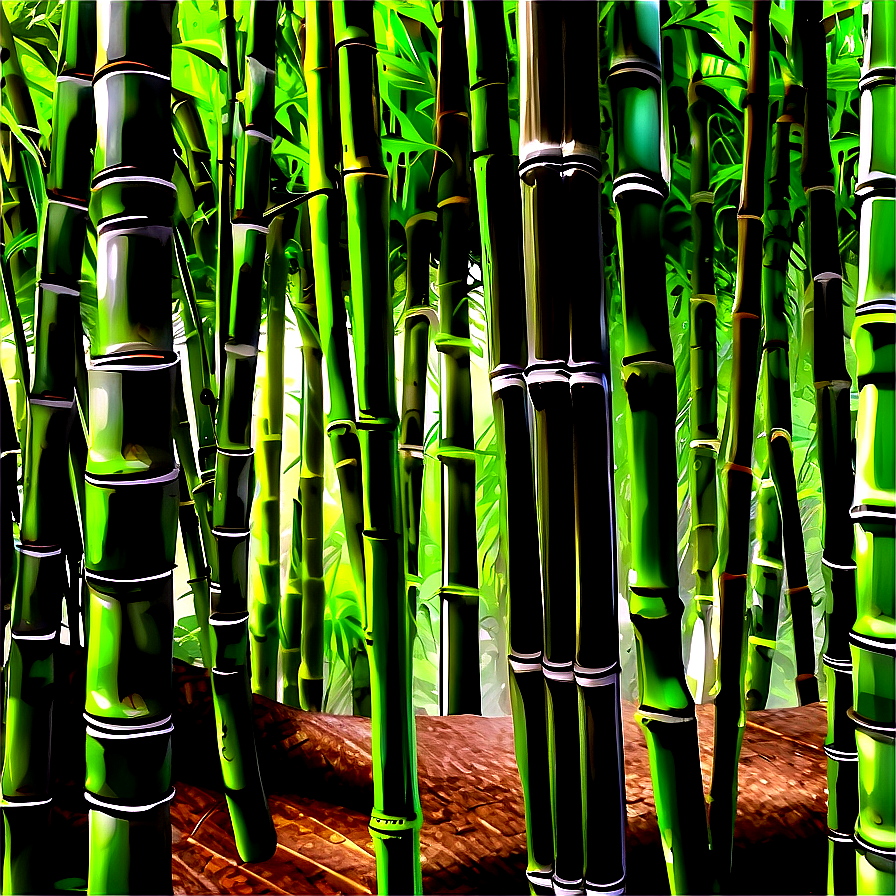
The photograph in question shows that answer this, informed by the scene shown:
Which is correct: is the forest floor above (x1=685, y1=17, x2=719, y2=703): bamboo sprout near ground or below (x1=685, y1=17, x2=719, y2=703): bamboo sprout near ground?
below

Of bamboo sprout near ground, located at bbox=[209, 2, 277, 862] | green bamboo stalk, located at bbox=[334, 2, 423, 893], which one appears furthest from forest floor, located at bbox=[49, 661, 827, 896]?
green bamboo stalk, located at bbox=[334, 2, 423, 893]

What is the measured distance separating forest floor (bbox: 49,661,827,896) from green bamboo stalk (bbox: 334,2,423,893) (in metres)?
0.20

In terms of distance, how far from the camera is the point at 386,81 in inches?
46.8

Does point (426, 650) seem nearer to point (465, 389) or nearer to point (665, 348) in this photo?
point (465, 389)

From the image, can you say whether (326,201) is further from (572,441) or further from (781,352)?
(781,352)

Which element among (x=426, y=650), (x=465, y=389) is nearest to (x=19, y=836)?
(x=465, y=389)

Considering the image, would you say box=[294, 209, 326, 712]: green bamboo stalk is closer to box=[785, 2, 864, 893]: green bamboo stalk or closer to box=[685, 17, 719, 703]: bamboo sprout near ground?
box=[685, 17, 719, 703]: bamboo sprout near ground

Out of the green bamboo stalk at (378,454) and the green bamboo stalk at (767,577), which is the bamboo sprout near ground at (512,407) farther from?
the green bamboo stalk at (767,577)

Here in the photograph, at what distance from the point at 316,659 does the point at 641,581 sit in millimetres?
998

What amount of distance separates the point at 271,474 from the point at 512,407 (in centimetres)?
68

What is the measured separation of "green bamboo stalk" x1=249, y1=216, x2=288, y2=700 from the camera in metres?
0.93

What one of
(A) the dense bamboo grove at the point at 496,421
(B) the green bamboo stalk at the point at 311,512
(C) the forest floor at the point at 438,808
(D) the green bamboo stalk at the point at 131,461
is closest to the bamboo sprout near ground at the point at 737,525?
(A) the dense bamboo grove at the point at 496,421

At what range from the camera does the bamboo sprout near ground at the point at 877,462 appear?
47 centimetres

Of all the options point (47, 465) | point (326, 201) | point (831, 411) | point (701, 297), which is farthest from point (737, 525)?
point (47, 465)
